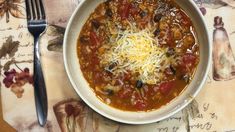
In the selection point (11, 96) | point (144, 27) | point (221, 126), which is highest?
point (144, 27)

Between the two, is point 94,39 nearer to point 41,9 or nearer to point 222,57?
point 41,9

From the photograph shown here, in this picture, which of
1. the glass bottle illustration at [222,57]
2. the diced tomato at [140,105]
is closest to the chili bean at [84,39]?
the diced tomato at [140,105]

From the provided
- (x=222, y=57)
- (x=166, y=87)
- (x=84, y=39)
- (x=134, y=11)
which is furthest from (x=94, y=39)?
(x=222, y=57)

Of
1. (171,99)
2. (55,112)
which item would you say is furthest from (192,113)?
(55,112)

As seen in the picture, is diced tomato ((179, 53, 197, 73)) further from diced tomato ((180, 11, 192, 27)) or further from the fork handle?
the fork handle

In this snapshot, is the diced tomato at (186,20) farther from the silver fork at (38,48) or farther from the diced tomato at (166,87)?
the silver fork at (38,48)

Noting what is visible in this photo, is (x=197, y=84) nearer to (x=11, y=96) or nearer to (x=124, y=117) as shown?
(x=124, y=117)

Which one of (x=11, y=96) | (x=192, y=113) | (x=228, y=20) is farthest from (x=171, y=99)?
(x=11, y=96)

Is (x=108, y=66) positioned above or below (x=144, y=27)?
below
